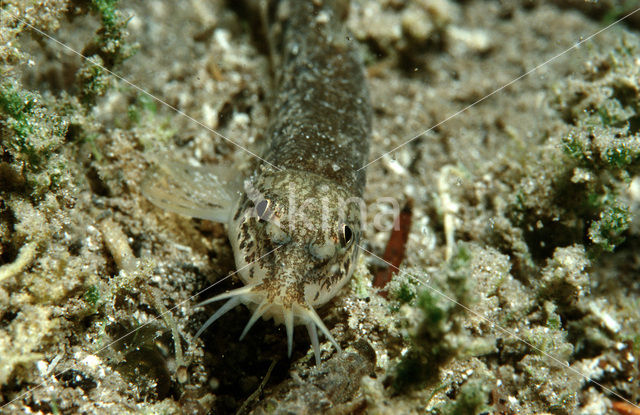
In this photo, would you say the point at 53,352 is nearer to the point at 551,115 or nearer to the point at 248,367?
the point at 248,367

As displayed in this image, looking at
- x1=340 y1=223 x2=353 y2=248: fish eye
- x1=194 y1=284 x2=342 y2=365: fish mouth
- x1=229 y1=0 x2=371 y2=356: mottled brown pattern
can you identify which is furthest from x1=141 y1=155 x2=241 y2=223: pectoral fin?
x1=340 y1=223 x2=353 y2=248: fish eye

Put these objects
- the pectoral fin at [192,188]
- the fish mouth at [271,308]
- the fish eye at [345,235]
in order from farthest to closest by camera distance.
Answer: the pectoral fin at [192,188] → the fish eye at [345,235] → the fish mouth at [271,308]

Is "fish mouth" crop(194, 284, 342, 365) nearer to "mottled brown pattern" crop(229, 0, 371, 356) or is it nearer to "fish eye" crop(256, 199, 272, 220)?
"mottled brown pattern" crop(229, 0, 371, 356)

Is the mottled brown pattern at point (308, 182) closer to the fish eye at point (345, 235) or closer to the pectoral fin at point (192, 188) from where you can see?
the fish eye at point (345, 235)

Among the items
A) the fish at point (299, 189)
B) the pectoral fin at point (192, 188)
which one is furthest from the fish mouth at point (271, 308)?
the pectoral fin at point (192, 188)

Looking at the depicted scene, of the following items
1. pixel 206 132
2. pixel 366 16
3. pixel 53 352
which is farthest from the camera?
pixel 366 16

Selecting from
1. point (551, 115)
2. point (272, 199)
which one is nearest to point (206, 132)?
point (272, 199)
